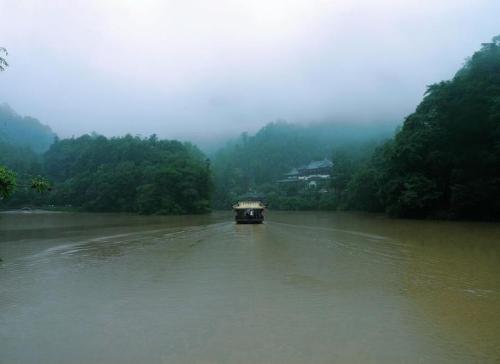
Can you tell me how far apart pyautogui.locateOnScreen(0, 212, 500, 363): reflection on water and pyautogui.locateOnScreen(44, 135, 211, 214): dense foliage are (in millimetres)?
54704

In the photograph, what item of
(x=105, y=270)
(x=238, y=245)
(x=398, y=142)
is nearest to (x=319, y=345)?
(x=105, y=270)

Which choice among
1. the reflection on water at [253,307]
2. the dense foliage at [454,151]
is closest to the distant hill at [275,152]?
the dense foliage at [454,151]

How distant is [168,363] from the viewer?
18.3ft

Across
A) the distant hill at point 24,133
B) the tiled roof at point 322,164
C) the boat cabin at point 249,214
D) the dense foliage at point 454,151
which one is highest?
the distant hill at point 24,133

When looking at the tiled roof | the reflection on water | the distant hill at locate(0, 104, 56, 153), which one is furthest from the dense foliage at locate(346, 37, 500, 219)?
the distant hill at locate(0, 104, 56, 153)

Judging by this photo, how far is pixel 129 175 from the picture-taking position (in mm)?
81625

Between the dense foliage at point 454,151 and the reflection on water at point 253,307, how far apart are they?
778 inches

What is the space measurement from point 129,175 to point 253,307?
251 ft

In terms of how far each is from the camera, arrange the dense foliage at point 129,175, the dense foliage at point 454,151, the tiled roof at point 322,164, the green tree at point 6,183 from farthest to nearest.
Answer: the tiled roof at point 322,164 < the dense foliage at point 129,175 < the dense foliage at point 454,151 < the green tree at point 6,183

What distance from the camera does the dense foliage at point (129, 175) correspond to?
7056 centimetres

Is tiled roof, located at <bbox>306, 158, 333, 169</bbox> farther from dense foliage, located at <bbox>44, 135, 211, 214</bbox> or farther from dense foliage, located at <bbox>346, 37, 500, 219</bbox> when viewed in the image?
dense foliage, located at <bbox>346, 37, 500, 219</bbox>

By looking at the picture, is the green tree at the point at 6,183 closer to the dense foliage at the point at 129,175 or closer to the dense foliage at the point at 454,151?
the dense foliage at the point at 454,151

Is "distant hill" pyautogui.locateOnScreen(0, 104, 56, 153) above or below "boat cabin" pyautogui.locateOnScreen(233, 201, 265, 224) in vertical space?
above

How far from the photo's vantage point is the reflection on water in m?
6.01
